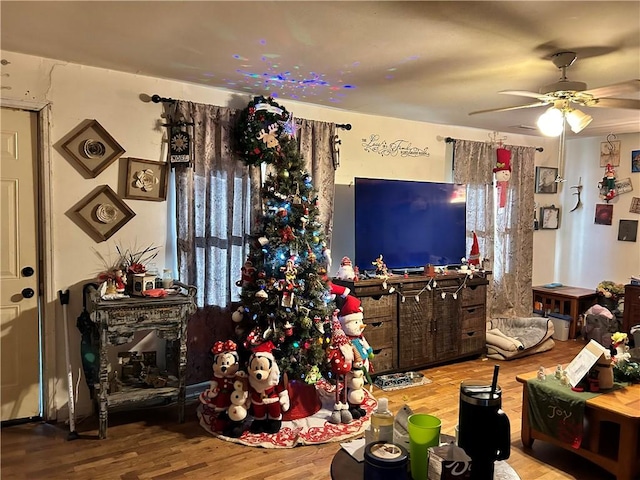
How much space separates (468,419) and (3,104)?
3.11m

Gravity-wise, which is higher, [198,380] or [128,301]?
[128,301]

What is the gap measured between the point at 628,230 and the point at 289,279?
4.28m

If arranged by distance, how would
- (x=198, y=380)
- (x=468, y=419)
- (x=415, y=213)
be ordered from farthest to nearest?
(x=415, y=213)
(x=198, y=380)
(x=468, y=419)

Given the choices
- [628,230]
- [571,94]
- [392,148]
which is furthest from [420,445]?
[628,230]

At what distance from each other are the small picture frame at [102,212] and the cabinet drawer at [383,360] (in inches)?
86.3

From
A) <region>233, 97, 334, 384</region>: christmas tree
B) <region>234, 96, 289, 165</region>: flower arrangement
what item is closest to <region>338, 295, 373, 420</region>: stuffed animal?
<region>233, 97, 334, 384</region>: christmas tree

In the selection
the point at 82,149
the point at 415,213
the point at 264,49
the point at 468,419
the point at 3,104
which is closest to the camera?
the point at 468,419

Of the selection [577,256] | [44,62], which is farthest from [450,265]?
[44,62]

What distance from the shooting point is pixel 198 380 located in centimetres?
358

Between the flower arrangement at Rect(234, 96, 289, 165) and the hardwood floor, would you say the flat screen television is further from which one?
the hardwood floor

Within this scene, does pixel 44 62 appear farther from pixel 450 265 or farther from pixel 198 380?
pixel 450 265

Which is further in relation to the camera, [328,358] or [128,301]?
[328,358]

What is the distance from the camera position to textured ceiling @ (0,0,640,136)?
225cm

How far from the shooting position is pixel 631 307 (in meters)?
4.89
